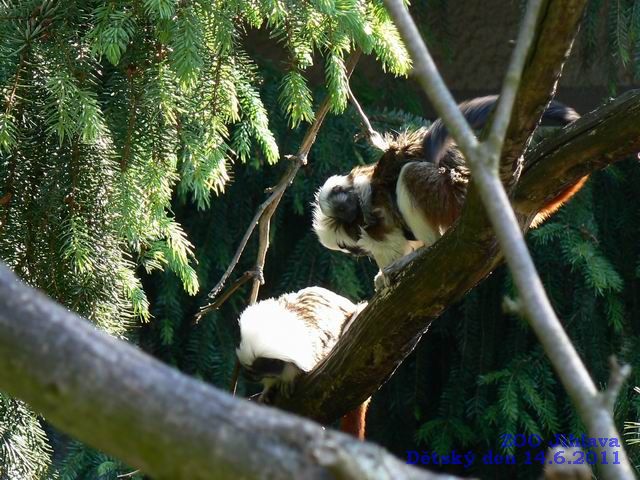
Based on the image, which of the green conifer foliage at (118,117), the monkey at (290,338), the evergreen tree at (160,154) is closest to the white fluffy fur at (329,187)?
the monkey at (290,338)

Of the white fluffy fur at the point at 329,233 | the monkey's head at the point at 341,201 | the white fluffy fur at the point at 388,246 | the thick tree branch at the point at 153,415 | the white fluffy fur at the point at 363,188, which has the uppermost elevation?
the thick tree branch at the point at 153,415

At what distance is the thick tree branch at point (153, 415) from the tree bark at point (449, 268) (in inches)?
42.7

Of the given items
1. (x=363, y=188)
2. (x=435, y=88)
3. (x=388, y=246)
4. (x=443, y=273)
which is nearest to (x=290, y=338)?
(x=388, y=246)

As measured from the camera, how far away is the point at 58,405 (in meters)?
0.87

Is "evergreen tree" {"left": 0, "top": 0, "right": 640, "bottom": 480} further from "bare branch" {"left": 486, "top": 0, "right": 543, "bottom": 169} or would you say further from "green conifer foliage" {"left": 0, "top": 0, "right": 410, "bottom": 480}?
"bare branch" {"left": 486, "top": 0, "right": 543, "bottom": 169}

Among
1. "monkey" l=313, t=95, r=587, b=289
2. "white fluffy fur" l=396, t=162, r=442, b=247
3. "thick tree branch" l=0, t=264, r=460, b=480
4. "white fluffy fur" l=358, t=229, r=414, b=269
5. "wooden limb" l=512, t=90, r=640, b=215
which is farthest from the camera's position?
"white fluffy fur" l=358, t=229, r=414, b=269

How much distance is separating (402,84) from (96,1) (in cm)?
265

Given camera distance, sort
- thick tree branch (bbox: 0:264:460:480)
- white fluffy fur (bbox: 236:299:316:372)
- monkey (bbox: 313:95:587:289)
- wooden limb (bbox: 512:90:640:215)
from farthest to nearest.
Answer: white fluffy fur (bbox: 236:299:316:372)
monkey (bbox: 313:95:587:289)
wooden limb (bbox: 512:90:640:215)
thick tree branch (bbox: 0:264:460:480)

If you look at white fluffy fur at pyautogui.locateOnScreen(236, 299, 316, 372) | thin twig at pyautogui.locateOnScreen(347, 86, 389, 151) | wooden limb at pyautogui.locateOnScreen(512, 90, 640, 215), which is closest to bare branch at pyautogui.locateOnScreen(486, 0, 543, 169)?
wooden limb at pyautogui.locateOnScreen(512, 90, 640, 215)

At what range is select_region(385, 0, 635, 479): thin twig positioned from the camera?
960mm

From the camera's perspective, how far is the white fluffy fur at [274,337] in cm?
297

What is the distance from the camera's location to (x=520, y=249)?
3.35 ft

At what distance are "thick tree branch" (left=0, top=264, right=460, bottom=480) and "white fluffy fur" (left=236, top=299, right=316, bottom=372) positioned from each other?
2.07 m

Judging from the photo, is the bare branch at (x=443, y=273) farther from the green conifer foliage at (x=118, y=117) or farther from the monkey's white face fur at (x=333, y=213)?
the monkey's white face fur at (x=333, y=213)
